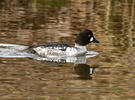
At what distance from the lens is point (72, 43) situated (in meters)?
17.6

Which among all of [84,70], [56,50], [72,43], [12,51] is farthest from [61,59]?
[72,43]

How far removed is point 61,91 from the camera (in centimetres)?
1052

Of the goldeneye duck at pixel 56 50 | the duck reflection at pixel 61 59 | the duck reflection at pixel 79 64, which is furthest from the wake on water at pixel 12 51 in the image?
the duck reflection at pixel 79 64

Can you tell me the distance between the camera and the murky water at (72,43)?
1058 cm

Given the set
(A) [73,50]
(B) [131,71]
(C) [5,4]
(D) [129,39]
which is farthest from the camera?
(C) [5,4]

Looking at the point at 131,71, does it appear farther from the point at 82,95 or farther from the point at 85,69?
the point at 82,95

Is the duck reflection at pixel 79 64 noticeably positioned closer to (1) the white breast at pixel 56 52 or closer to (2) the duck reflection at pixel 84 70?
(2) the duck reflection at pixel 84 70

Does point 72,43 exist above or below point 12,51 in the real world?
below

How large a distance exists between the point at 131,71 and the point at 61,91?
9.47 feet

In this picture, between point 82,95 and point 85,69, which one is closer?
point 82,95

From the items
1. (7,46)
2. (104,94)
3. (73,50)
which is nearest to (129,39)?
(73,50)

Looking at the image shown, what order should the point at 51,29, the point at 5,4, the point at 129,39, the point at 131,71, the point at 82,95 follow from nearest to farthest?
the point at 82,95 → the point at 131,71 → the point at 129,39 → the point at 51,29 → the point at 5,4

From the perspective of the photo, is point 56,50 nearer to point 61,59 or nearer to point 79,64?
point 61,59

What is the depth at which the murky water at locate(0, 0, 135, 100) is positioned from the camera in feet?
34.7
